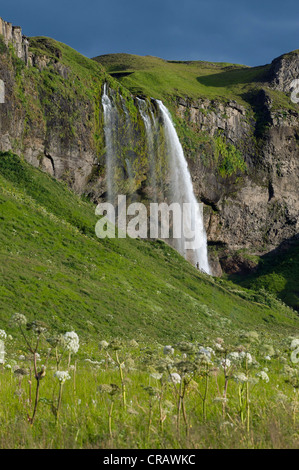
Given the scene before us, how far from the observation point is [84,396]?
5879 millimetres

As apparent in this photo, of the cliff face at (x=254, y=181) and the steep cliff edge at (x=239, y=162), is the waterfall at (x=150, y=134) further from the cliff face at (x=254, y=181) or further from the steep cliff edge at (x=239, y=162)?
the cliff face at (x=254, y=181)

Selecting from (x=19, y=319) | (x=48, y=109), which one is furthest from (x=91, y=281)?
(x=48, y=109)

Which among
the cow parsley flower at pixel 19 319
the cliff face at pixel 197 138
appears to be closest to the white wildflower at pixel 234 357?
the cow parsley flower at pixel 19 319

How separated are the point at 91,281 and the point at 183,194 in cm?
3741

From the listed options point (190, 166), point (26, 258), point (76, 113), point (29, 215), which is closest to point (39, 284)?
point (26, 258)

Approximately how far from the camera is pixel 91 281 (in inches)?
1277

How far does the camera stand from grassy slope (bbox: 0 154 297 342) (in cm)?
2512

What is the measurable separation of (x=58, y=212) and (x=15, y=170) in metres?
7.49

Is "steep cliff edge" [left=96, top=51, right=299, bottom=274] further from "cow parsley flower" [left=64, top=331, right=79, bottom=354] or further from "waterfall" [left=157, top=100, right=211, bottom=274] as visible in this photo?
"cow parsley flower" [left=64, top=331, right=79, bottom=354]

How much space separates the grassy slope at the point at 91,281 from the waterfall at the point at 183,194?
1235 cm

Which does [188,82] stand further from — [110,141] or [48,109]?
[48,109]

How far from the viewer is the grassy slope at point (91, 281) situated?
989 inches

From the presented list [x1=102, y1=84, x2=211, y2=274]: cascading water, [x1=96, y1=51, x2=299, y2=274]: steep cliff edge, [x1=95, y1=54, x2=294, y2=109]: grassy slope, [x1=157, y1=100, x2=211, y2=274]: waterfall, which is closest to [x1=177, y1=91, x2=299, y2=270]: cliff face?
[x1=96, y1=51, x2=299, y2=274]: steep cliff edge

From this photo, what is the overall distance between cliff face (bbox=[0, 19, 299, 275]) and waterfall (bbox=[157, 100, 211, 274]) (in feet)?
7.68
